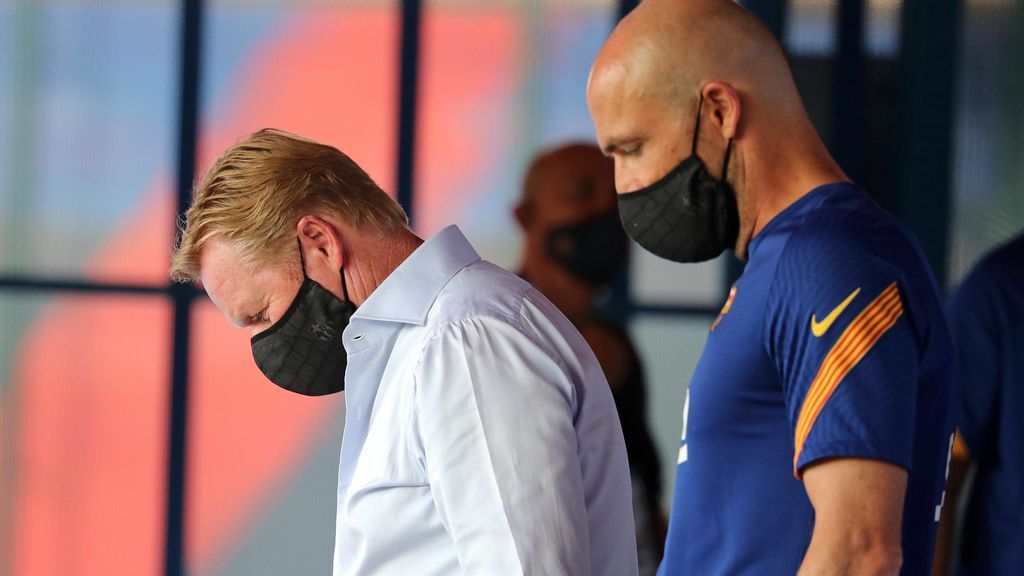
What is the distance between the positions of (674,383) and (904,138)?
885 mm

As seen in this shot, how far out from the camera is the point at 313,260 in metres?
1.46

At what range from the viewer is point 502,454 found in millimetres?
1139

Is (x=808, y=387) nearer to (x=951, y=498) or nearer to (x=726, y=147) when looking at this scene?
(x=726, y=147)

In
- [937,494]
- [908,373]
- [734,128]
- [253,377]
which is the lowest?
[253,377]

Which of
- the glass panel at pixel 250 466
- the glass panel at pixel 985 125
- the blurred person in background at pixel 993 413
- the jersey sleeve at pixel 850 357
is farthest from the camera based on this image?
the glass panel at pixel 985 125

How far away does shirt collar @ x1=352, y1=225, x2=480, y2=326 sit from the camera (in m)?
1.30

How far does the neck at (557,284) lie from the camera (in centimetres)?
284

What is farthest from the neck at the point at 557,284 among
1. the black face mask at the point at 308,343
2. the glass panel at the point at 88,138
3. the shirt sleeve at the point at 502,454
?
the shirt sleeve at the point at 502,454

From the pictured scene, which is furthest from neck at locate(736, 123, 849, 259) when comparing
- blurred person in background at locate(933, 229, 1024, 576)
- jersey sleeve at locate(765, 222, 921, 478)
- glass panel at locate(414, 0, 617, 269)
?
glass panel at locate(414, 0, 617, 269)

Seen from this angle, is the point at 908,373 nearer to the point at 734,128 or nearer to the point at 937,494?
the point at 937,494

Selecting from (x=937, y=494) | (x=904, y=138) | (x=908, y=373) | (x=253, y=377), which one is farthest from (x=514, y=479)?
(x=904, y=138)

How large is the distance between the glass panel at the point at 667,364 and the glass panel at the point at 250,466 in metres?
0.80

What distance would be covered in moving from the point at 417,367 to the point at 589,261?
173 centimetres

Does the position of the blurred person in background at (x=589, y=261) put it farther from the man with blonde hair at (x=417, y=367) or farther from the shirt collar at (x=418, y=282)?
the shirt collar at (x=418, y=282)
